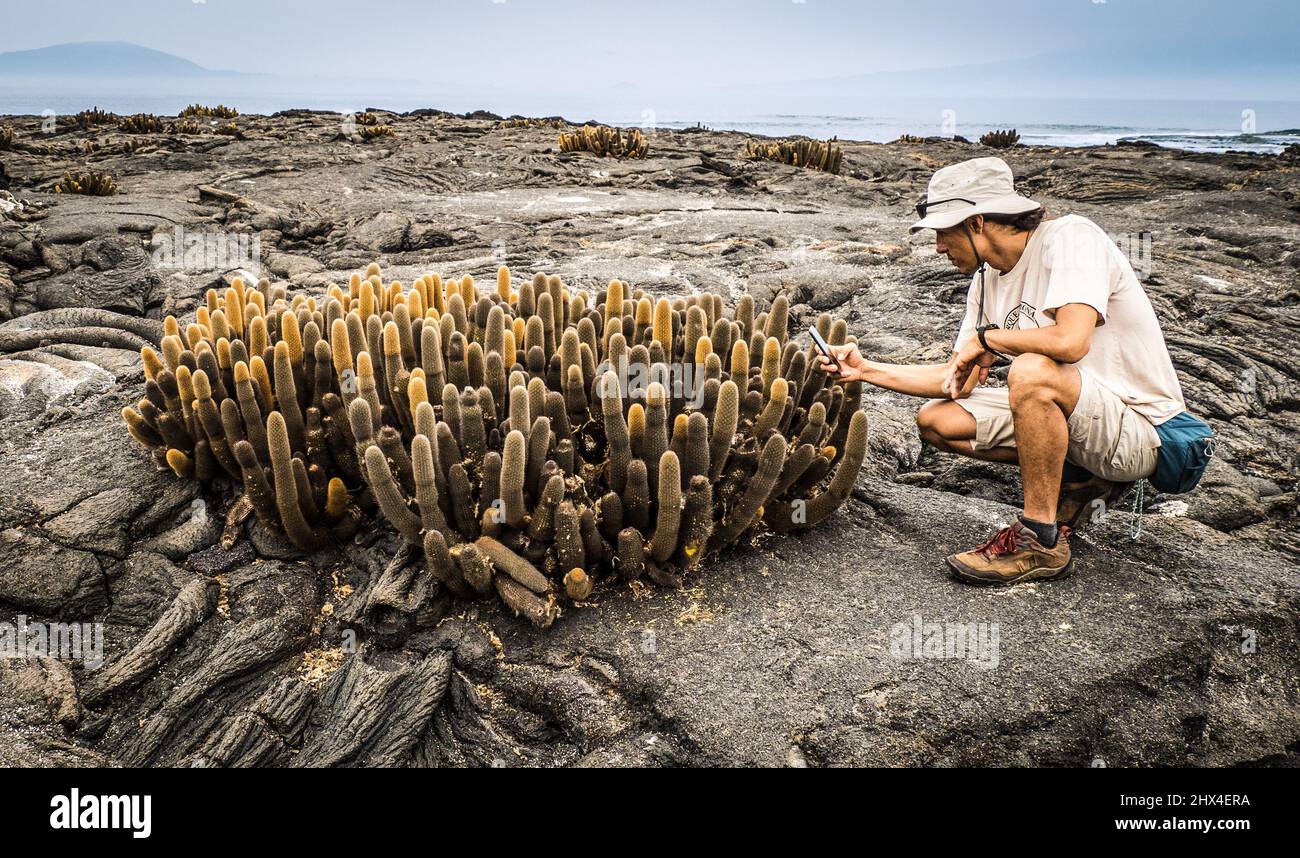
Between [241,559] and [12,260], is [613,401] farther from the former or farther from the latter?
[12,260]

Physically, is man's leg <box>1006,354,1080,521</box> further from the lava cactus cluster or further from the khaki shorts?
the lava cactus cluster

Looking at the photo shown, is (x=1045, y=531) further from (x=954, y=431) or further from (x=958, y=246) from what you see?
(x=958, y=246)

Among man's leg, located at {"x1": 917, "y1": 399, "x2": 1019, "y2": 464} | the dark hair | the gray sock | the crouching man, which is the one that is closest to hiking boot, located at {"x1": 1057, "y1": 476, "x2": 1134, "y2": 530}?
the crouching man

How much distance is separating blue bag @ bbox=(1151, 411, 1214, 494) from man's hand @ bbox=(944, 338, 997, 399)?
0.71 metres

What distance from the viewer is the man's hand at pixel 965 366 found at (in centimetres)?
349

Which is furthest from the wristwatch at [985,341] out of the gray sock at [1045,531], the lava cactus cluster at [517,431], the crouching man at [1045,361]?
the gray sock at [1045,531]

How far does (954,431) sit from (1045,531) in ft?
2.23

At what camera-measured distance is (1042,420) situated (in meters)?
3.22

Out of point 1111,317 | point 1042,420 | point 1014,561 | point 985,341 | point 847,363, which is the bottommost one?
point 1014,561

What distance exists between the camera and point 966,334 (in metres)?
3.72

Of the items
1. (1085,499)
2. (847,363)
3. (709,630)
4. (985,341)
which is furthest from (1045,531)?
(709,630)

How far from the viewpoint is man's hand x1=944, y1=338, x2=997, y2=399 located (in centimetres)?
349

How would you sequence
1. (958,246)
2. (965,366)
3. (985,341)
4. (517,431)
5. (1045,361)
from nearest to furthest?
1. (517,431)
2. (1045,361)
3. (985,341)
4. (958,246)
5. (965,366)
